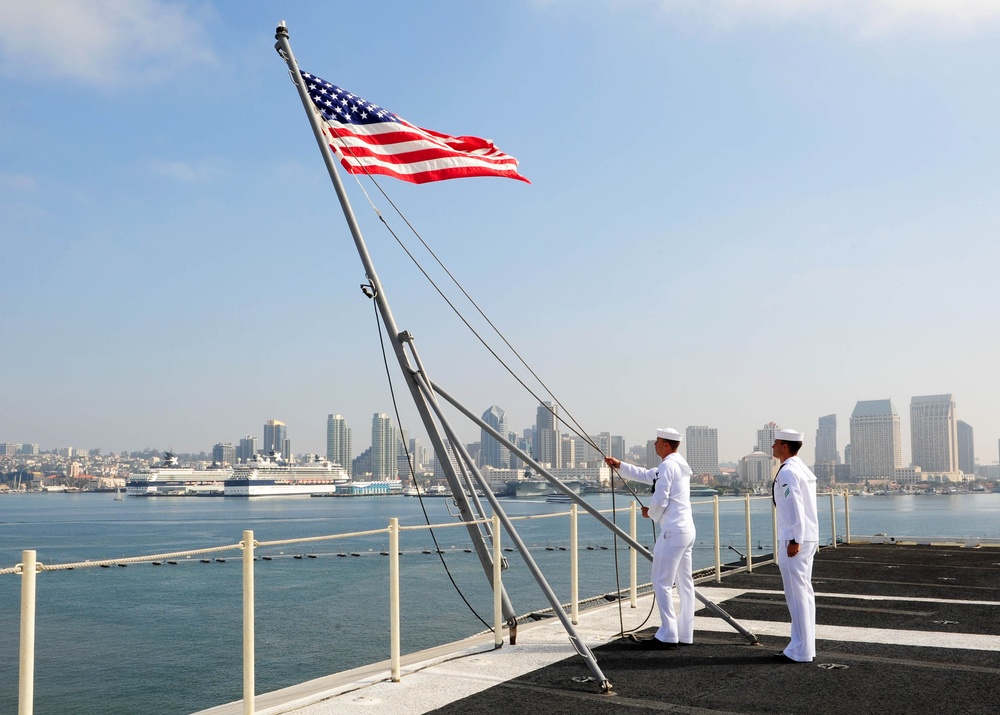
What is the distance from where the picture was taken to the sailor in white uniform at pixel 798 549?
6195 mm

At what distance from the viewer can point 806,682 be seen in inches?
221

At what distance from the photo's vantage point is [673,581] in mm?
6680

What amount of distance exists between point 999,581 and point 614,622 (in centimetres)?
613

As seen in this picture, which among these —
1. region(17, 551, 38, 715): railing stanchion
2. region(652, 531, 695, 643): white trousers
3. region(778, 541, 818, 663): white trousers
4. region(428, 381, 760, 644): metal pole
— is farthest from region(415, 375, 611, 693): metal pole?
region(17, 551, 38, 715): railing stanchion

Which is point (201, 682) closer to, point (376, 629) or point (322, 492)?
point (376, 629)

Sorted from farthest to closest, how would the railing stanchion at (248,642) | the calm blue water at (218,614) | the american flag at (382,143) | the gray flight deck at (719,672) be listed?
1. the calm blue water at (218,614)
2. the american flag at (382,143)
3. the gray flight deck at (719,672)
4. the railing stanchion at (248,642)

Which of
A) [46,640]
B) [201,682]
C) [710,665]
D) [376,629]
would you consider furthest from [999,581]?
[46,640]

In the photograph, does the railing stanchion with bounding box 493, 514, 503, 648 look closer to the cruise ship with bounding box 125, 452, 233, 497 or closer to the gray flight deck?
the gray flight deck

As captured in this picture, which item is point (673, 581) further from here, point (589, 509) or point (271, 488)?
point (271, 488)

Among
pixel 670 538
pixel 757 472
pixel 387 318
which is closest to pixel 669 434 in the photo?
pixel 670 538

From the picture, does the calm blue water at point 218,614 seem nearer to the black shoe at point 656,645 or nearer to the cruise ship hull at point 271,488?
the black shoe at point 656,645

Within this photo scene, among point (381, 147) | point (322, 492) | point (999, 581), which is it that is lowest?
point (322, 492)

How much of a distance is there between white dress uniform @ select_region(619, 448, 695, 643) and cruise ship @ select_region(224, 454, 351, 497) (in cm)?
17849

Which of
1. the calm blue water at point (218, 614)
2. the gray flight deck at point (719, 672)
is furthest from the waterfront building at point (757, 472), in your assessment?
the gray flight deck at point (719, 672)
